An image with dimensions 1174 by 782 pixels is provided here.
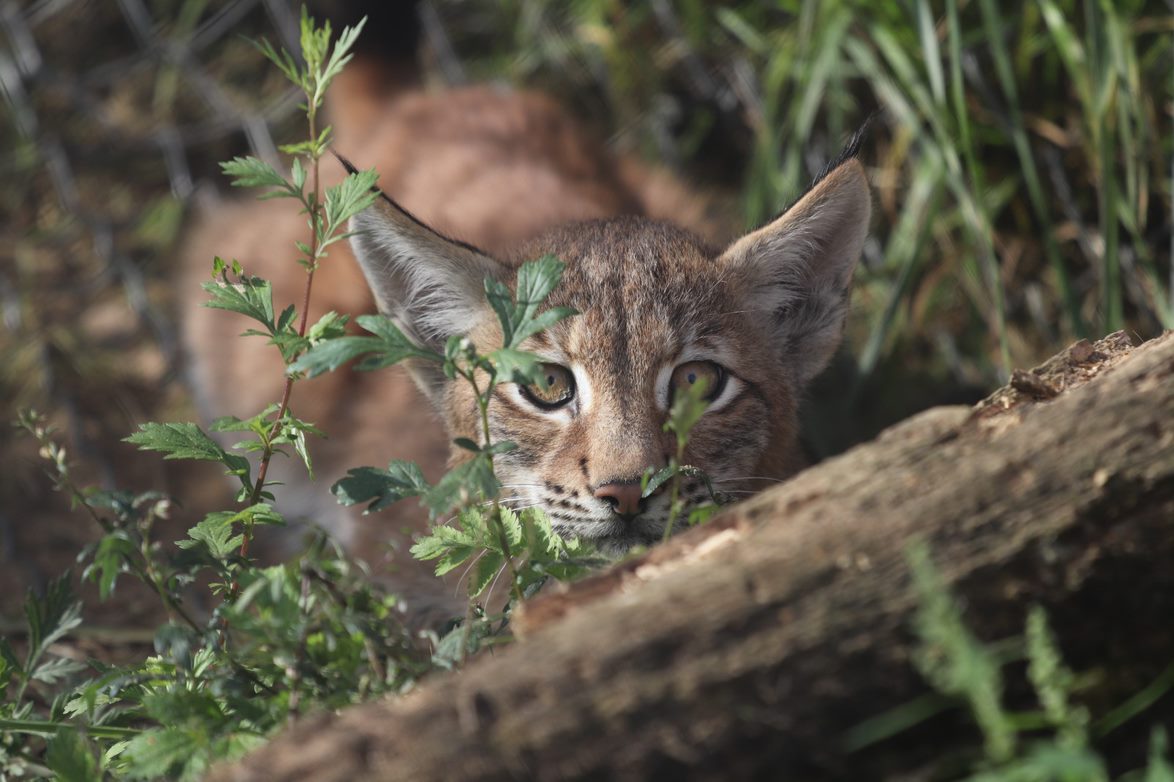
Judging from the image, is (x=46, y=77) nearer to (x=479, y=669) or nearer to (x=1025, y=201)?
(x=1025, y=201)

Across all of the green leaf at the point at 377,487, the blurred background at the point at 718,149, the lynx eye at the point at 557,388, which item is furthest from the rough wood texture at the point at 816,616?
the blurred background at the point at 718,149

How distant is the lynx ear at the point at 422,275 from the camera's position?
8.27ft

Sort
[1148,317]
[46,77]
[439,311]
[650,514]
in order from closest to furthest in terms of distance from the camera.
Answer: [650,514] < [439,311] < [1148,317] < [46,77]

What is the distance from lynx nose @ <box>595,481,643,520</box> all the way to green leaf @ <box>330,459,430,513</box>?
0.55 m

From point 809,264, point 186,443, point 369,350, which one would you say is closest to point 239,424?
point 186,443

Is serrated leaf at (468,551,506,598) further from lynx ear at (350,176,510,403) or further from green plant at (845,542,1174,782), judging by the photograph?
lynx ear at (350,176,510,403)

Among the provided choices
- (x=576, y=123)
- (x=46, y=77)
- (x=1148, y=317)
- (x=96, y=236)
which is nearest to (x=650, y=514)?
(x=1148, y=317)

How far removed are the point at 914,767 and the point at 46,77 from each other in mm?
5180

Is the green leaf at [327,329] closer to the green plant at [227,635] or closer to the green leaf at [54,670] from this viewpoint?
the green plant at [227,635]

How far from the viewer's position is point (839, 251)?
2.73 metres

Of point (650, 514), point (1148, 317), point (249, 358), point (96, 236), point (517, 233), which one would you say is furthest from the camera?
point (96, 236)

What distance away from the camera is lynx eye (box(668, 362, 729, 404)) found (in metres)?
2.46

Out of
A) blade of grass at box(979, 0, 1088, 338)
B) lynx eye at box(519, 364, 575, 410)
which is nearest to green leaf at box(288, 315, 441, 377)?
lynx eye at box(519, 364, 575, 410)

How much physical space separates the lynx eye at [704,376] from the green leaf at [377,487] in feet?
2.80
